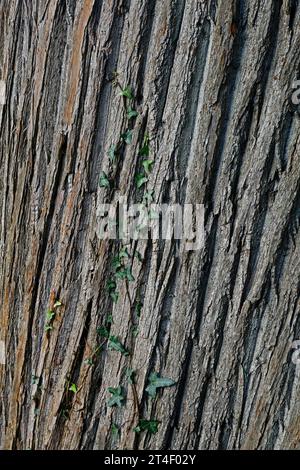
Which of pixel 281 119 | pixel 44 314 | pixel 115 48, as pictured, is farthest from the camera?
pixel 44 314

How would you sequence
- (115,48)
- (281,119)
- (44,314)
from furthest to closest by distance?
(44,314)
(115,48)
(281,119)

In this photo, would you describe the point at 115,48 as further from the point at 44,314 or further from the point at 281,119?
the point at 44,314

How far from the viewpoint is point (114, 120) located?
2.38 m

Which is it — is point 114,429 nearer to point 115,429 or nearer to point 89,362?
point 115,429

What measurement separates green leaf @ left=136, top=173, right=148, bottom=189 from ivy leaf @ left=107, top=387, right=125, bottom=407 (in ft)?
2.86

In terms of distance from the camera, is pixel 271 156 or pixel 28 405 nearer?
pixel 271 156

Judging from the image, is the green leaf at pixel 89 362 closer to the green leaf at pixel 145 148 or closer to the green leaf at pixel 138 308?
the green leaf at pixel 138 308

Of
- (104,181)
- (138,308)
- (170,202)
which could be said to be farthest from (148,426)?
(104,181)

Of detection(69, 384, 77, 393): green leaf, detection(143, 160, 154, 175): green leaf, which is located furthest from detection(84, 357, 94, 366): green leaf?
detection(143, 160, 154, 175): green leaf

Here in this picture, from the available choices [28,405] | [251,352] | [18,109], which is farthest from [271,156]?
[28,405]

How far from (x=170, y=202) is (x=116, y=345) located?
66 cm

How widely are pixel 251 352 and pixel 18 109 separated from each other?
155 centimetres

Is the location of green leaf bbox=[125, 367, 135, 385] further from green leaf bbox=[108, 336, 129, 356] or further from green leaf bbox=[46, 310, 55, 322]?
green leaf bbox=[46, 310, 55, 322]

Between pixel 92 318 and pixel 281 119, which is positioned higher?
pixel 281 119
